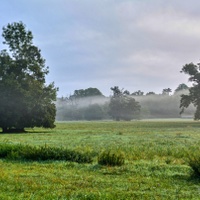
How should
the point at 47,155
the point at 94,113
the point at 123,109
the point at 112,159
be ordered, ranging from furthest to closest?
the point at 94,113
the point at 123,109
the point at 47,155
the point at 112,159

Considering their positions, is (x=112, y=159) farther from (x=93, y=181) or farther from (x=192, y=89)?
(x=192, y=89)

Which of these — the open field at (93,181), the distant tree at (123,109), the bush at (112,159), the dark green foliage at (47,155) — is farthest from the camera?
the distant tree at (123,109)

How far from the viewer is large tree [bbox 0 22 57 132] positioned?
51.7m

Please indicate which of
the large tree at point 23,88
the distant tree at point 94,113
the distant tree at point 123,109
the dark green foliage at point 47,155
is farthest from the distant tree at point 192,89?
the distant tree at point 94,113

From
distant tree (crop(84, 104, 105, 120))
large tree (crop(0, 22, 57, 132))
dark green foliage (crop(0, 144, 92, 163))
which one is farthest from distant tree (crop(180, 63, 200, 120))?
distant tree (crop(84, 104, 105, 120))

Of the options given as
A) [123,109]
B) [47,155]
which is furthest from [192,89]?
[123,109]

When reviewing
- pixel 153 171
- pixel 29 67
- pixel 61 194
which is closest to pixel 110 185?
pixel 61 194

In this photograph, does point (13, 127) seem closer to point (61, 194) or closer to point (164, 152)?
point (164, 152)

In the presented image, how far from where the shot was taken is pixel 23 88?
53.5 meters

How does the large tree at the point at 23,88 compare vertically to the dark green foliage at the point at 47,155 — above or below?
above

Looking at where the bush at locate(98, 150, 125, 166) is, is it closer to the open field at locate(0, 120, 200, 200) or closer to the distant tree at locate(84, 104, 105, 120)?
the open field at locate(0, 120, 200, 200)

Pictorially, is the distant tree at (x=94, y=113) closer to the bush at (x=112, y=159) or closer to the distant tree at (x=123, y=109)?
the distant tree at (x=123, y=109)

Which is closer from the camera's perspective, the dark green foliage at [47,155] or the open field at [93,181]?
the open field at [93,181]

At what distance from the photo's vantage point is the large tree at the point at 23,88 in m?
51.7
